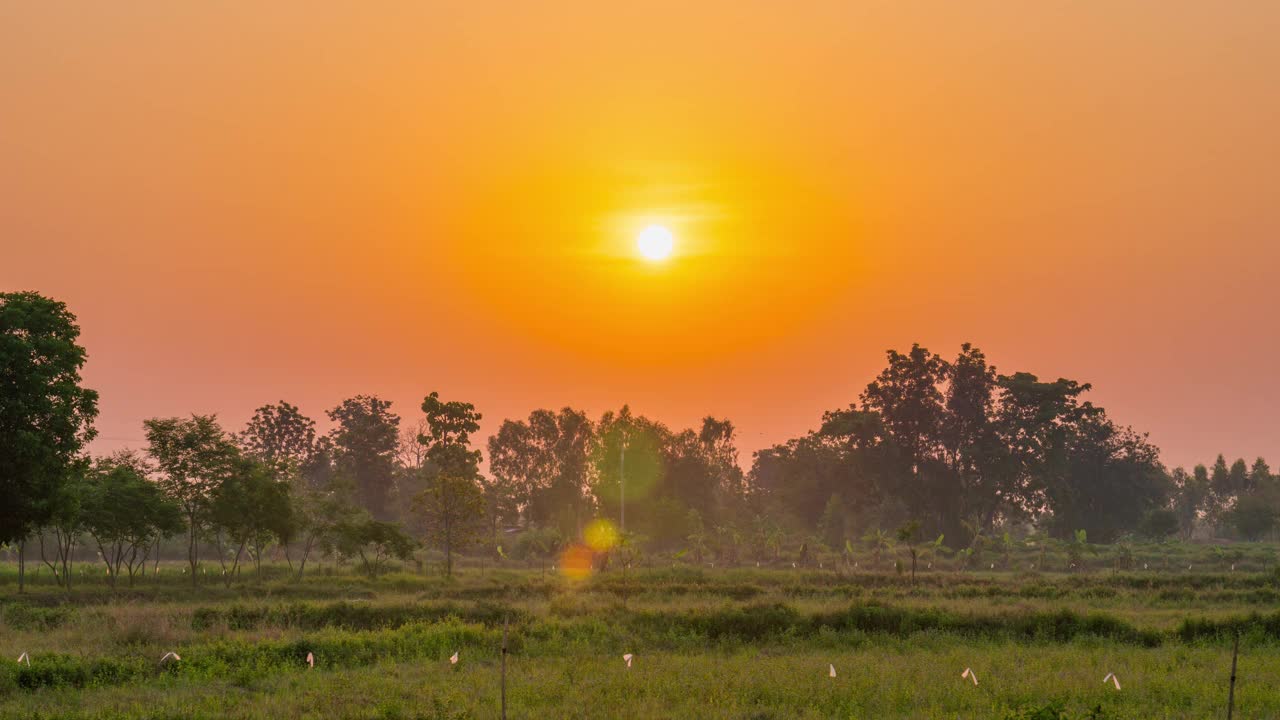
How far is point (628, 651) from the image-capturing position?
103ft

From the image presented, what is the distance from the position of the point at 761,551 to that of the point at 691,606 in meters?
55.7

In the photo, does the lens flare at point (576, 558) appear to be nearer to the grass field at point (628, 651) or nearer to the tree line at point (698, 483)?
the tree line at point (698, 483)

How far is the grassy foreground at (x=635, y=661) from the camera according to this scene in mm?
22531

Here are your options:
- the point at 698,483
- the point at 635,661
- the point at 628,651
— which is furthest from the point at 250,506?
the point at 698,483

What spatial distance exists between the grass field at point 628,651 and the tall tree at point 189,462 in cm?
742

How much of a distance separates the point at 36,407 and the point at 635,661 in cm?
2374

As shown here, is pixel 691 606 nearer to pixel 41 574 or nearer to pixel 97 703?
pixel 97 703

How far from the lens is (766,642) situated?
111 feet

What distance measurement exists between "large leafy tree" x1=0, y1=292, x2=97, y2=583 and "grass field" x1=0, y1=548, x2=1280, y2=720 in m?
4.78

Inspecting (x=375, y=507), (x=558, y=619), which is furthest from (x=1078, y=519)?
(x=558, y=619)

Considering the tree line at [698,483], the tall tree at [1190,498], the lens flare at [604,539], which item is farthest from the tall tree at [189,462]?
the tall tree at [1190,498]

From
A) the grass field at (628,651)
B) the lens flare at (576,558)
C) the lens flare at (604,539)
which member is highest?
the lens flare at (604,539)

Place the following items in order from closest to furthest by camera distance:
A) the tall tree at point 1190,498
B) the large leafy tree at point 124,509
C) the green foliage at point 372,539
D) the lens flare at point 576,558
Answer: the large leafy tree at point 124,509 < the green foliage at point 372,539 < the lens flare at point 576,558 < the tall tree at point 1190,498

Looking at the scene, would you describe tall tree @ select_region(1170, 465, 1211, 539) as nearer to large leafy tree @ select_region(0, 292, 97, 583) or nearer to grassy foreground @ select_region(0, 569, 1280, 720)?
grassy foreground @ select_region(0, 569, 1280, 720)
